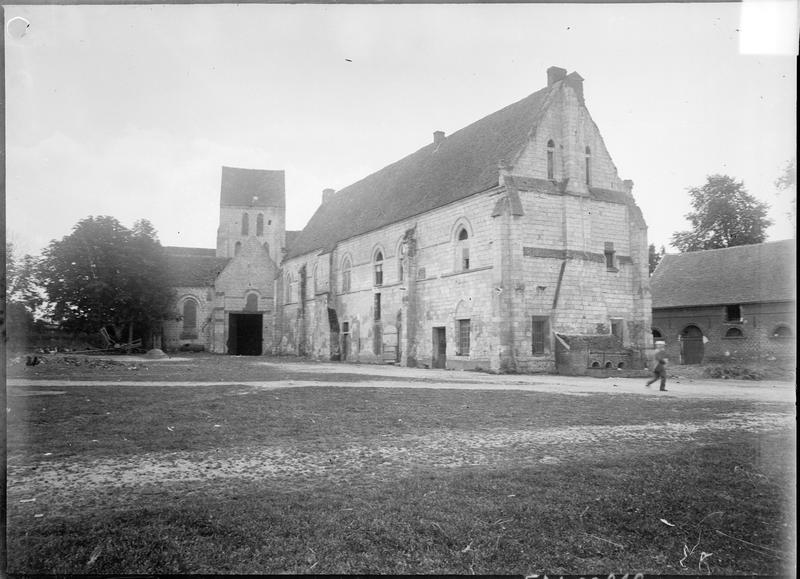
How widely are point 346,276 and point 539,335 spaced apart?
1794cm

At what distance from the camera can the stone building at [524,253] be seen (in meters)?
24.3

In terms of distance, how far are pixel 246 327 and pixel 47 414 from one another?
1789 inches

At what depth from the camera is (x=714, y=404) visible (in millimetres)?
11656

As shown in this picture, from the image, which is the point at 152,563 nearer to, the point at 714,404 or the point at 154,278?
the point at 714,404

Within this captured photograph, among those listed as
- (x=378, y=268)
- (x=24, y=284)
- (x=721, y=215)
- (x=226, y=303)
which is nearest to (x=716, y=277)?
(x=721, y=215)

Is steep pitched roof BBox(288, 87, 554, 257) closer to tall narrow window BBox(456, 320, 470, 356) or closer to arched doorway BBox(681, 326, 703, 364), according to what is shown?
tall narrow window BBox(456, 320, 470, 356)

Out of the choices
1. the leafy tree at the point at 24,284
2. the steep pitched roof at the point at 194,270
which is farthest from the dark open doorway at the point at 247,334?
the leafy tree at the point at 24,284

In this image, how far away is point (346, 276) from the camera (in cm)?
3953

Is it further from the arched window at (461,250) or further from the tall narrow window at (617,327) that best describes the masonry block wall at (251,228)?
the tall narrow window at (617,327)

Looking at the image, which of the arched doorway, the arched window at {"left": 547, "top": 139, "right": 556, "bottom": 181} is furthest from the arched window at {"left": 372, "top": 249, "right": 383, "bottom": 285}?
the arched doorway

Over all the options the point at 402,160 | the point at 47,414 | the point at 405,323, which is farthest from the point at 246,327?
the point at 47,414

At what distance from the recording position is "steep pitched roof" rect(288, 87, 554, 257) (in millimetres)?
26781

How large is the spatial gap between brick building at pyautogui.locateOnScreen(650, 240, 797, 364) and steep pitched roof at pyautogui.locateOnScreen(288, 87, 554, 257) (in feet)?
49.6

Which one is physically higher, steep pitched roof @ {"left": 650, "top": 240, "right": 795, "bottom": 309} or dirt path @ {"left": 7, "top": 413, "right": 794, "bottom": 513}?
steep pitched roof @ {"left": 650, "top": 240, "right": 795, "bottom": 309}
